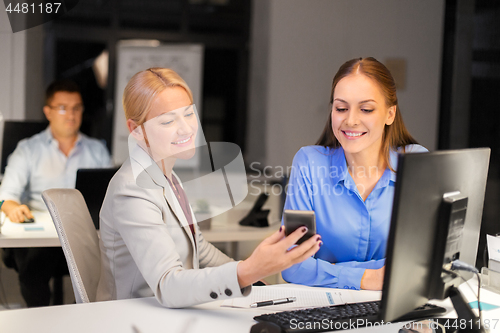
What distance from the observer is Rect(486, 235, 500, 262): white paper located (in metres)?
1.33

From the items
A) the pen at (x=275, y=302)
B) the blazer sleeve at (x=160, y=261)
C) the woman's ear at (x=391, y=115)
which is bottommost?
the pen at (x=275, y=302)

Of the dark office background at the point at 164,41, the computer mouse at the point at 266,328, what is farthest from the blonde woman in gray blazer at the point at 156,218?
the dark office background at the point at 164,41

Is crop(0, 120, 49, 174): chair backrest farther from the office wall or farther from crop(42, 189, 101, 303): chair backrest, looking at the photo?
the office wall

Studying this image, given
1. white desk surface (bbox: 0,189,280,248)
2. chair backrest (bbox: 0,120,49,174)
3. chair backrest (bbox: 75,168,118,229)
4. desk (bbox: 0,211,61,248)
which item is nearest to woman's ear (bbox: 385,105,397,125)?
white desk surface (bbox: 0,189,280,248)

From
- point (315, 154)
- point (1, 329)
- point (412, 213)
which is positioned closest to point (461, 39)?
point (315, 154)

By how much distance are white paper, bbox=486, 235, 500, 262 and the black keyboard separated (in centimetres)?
34

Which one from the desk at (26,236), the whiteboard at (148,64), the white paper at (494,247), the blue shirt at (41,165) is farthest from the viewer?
the whiteboard at (148,64)

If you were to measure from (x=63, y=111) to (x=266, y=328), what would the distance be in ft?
8.20

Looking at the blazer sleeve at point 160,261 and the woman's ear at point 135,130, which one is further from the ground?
the woman's ear at point 135,130

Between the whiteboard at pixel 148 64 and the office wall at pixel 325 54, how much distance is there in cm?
81

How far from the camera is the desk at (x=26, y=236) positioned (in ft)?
6.63

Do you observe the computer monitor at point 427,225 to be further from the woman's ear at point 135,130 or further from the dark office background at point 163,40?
the dark office background at point 163,40

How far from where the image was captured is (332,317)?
104 centimetres

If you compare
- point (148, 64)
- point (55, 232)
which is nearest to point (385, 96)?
point (55, 232)
